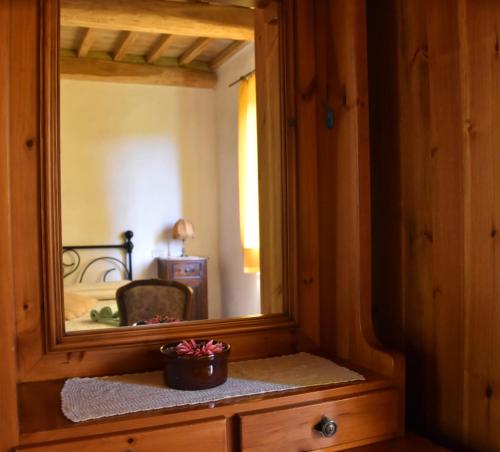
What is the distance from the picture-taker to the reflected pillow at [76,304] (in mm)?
1033

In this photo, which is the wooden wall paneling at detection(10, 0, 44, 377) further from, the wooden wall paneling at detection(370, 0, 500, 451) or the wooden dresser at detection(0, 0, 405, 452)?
the wooden wall paneling at detection(370, 0, 500, 451)

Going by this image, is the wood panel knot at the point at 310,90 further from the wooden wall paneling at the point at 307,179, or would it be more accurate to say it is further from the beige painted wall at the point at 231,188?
the beige painted wall at the point at 231,188

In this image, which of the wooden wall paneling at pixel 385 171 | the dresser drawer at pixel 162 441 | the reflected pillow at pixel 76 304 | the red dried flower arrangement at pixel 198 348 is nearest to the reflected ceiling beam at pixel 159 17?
the wooden wall paneling at pixel 385 171

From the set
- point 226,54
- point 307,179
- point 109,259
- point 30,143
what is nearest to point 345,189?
point 307,179

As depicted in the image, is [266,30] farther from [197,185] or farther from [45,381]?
[45,381]

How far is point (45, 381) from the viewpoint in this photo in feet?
3.24

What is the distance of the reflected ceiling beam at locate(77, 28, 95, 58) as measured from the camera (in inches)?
43.2

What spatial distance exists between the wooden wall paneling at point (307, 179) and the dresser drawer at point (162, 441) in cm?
41

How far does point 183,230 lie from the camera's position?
1211 millimetres

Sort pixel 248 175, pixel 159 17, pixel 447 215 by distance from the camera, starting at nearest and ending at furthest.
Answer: pixel 447 215, pixel 159 17, pixel 248 175

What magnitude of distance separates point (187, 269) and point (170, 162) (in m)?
0.25

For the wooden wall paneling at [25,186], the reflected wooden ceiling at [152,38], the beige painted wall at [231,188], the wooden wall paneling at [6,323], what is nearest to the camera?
the wooden wall paneling at [6,323]

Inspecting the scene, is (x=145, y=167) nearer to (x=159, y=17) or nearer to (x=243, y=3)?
(x=159, y=17)

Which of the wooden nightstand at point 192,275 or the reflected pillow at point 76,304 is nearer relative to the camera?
the reflected pillow at point 76,304
